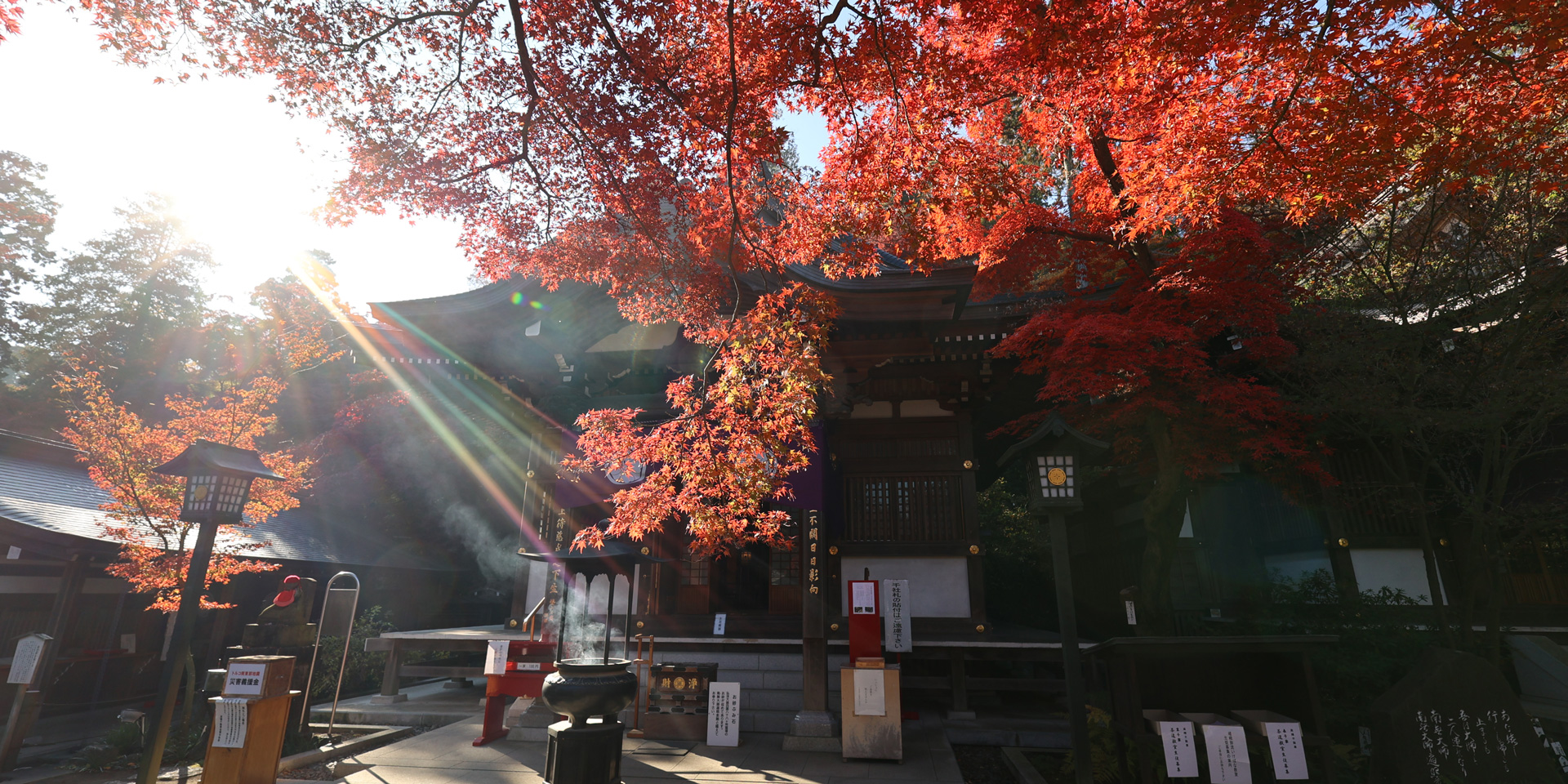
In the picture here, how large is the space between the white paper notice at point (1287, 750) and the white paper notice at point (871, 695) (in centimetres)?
328

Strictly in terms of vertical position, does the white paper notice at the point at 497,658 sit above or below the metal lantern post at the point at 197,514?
below

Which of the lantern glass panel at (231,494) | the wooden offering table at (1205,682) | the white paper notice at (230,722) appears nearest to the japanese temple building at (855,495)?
the wooden offering table at (1205,682)

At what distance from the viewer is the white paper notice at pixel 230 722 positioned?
532 cm

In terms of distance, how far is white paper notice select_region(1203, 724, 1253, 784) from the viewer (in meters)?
4.64

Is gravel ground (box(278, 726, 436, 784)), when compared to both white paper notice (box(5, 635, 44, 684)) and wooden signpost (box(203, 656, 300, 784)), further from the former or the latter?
white paper notice (box(5, 635, 44, 684))

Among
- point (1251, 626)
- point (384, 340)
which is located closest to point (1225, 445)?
point (1251, 626)

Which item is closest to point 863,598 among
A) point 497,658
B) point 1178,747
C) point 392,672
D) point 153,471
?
point 1178,747

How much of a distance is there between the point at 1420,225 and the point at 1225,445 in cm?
339

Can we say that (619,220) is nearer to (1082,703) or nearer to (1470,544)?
(1082,703)

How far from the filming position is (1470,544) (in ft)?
23.3

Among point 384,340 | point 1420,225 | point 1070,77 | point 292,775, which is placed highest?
point 1070,77

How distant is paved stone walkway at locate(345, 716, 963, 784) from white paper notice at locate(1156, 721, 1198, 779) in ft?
6.60

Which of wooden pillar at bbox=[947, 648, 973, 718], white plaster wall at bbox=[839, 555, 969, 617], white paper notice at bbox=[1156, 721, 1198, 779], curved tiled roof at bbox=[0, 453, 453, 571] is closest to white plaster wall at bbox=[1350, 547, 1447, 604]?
white plaster wall at bbox=[839, 555, 969, 617]

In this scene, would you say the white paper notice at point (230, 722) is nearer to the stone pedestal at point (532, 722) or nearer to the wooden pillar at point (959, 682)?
the stone pedestal at point (532, 722)
